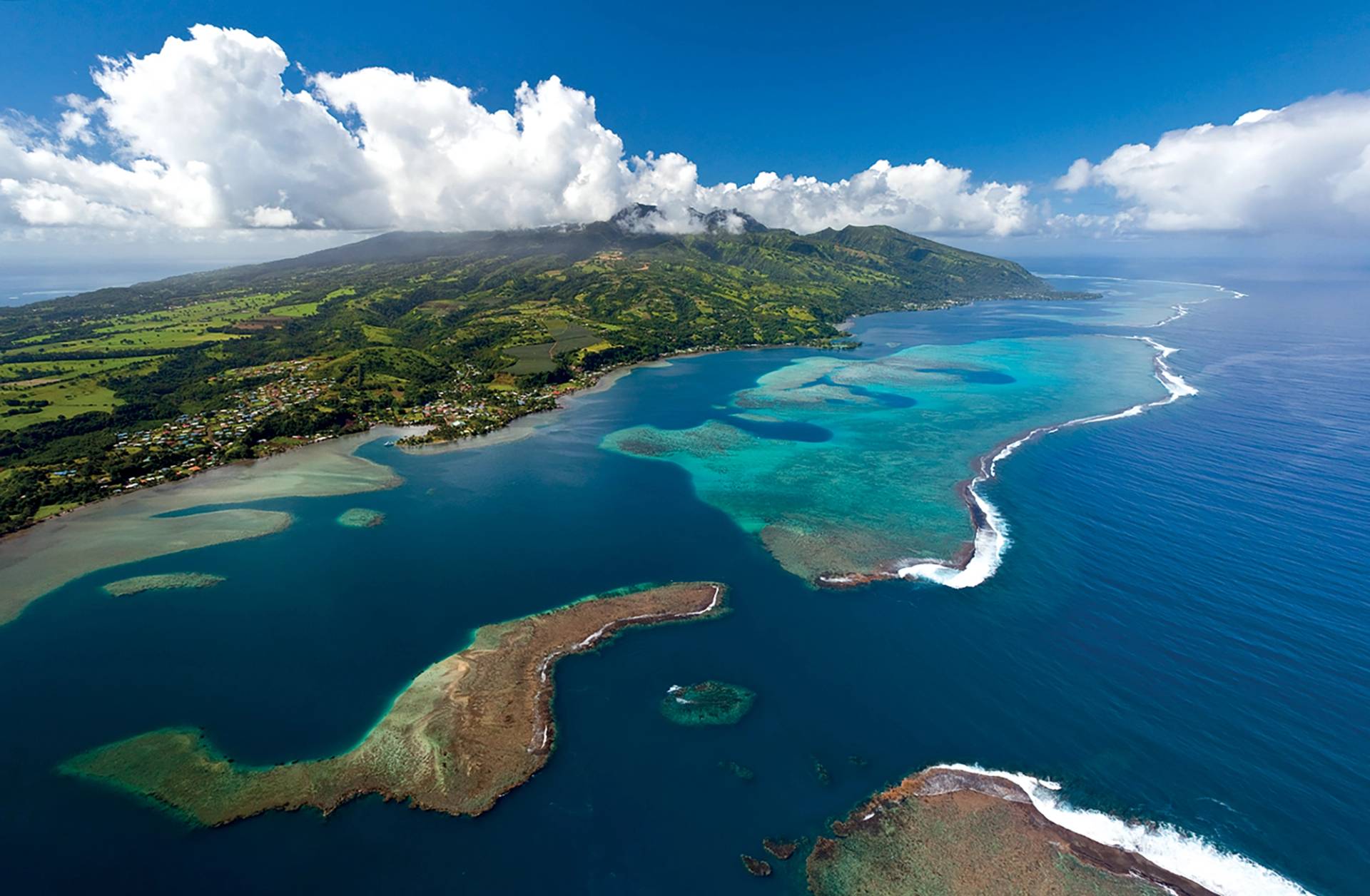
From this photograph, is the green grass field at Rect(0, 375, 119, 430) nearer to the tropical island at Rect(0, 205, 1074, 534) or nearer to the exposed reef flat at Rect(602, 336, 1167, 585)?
the tropical island at Rect(0, 205, 1074, 534)

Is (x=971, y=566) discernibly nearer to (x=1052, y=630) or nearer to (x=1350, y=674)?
(x=1052, y=630)

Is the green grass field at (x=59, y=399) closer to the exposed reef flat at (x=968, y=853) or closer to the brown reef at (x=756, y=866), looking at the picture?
the brown reef at (x=756, y=866)

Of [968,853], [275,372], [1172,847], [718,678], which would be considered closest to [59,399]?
[275,372]

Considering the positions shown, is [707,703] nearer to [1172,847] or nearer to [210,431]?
[1172,847]

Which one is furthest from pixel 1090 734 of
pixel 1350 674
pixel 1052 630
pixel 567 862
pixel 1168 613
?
pixel 567 862

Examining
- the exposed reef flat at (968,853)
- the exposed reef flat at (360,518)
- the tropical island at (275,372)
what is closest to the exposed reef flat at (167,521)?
the tropical island at (275,372)

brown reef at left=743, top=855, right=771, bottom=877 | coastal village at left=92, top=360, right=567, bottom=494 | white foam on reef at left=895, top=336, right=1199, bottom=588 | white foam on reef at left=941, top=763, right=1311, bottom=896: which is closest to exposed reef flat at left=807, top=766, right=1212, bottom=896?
white foam on reef at left=941, top=763, right=1311, bottom=896
